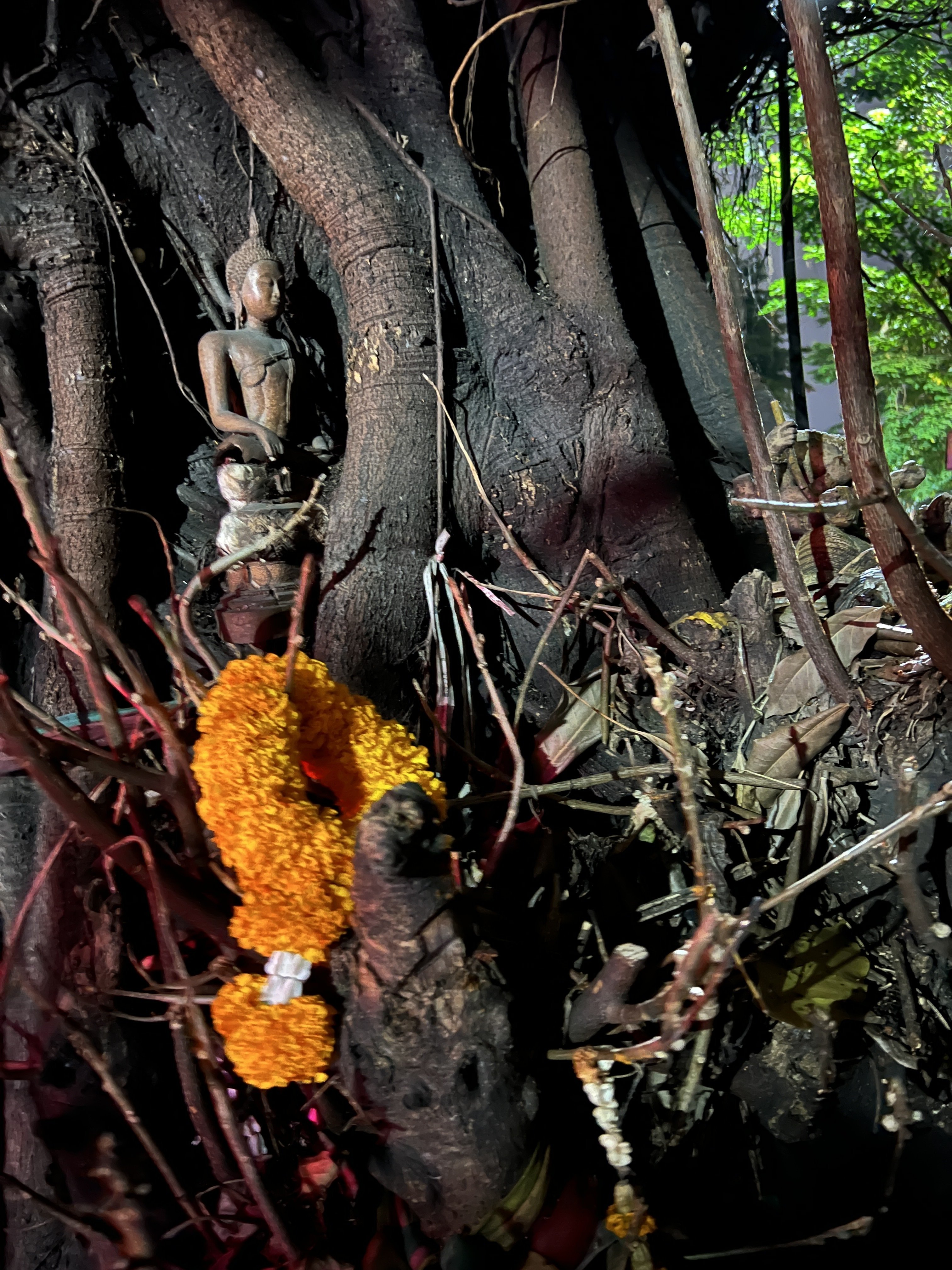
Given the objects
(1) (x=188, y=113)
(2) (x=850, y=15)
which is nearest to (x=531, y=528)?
(1) (x=188, y=113)

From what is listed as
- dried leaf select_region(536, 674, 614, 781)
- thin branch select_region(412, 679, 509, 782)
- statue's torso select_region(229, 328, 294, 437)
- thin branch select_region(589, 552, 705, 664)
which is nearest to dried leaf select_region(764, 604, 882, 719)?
thin branch select_region(589, 552, 705, 664)

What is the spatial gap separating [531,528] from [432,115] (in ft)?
4.49

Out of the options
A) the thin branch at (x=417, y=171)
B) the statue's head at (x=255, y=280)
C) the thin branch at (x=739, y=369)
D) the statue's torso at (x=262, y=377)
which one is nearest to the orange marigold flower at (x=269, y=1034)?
the thin branch at (x=739, y=369)

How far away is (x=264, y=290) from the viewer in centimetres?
227

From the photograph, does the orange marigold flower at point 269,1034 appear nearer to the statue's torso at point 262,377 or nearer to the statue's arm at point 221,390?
the statue's arm at point 221,390

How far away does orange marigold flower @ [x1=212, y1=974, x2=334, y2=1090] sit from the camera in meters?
0.91

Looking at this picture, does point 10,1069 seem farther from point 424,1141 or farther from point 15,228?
point 15,228

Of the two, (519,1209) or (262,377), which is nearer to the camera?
(519,1209)

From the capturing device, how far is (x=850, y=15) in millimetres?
2773

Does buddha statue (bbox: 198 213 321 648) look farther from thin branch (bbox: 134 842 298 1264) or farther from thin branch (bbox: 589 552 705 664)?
thin branch (bbox: 134 842 298 1264)

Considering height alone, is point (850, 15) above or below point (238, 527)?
above

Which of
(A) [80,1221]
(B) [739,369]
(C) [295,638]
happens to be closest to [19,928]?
(A) [80,1221]

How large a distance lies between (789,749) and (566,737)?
46 centimetres

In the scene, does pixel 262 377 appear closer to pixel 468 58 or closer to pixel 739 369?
pixel 468 58
